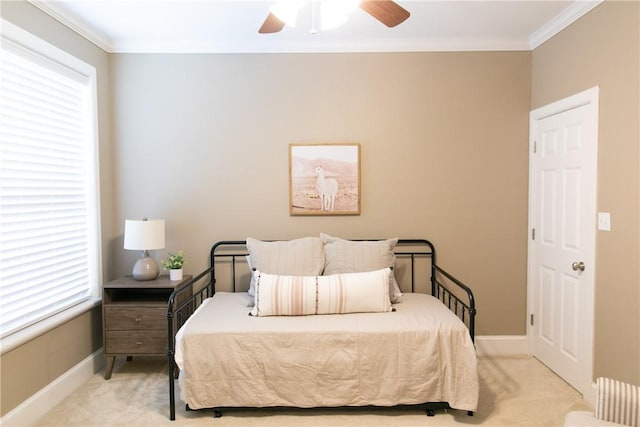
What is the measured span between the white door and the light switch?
5 centimetres

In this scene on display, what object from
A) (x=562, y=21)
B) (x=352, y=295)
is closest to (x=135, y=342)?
(x=352, y=295)

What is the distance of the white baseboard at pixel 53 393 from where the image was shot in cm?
236

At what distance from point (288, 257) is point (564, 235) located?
1.95m

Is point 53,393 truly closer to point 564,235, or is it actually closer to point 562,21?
point 564,235

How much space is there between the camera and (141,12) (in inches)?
112

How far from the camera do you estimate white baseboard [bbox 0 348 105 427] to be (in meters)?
2.36

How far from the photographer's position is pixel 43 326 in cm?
255

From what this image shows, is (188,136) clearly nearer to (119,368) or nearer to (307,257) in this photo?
(307,257)

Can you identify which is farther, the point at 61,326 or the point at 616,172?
the point at 61,326

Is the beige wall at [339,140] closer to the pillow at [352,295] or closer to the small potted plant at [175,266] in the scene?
the small potted plant at [175,266]

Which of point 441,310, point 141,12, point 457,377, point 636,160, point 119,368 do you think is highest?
point 141,12

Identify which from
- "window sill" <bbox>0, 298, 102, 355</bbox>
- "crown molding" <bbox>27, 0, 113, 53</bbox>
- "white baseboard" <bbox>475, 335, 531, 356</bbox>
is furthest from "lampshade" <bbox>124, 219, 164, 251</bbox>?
"white baseboard" <bbox>475, 335, 531, 356</bbox>

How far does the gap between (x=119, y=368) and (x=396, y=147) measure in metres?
2.75

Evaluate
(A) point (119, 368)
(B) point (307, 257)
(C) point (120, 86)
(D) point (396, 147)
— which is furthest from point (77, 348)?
(D) point (396, 147)
